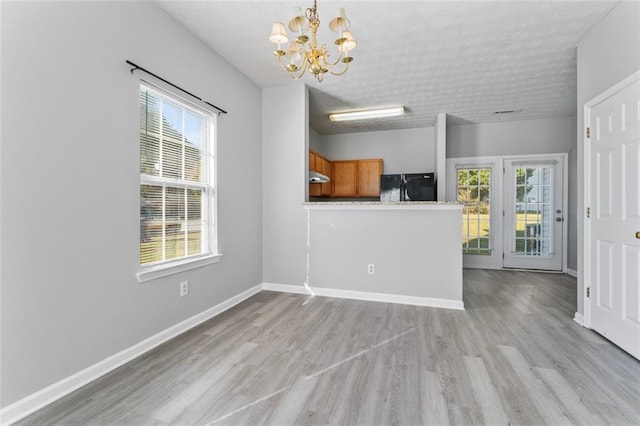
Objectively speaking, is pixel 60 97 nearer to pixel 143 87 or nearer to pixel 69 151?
pixel 69 151

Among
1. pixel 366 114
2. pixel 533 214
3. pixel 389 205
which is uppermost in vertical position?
pixel 366 114

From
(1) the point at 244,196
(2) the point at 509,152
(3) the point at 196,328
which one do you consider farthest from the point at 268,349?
(2) the point at 509,152

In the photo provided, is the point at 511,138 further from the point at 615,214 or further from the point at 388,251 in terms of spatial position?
the point at 388,251

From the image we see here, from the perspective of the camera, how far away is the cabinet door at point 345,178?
18.7 ft

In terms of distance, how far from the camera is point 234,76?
330 centimetres

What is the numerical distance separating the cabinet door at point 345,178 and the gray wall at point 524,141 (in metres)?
1.89

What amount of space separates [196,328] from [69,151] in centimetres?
176

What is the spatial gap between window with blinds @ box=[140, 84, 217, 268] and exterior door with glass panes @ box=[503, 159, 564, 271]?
5.24 m

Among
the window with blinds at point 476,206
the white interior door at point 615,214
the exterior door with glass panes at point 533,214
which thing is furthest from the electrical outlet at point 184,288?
the exterior door with glass panes at point 533,214

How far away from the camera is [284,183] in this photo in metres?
3.81

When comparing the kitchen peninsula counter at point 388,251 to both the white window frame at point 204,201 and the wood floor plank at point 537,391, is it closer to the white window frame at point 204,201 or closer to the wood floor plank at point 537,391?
the wood floor plank at point 537,391

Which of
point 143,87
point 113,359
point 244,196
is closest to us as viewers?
point 113,359

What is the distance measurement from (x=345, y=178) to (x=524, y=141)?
3332 millimetres

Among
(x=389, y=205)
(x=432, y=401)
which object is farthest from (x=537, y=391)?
(x=389, y=205)
